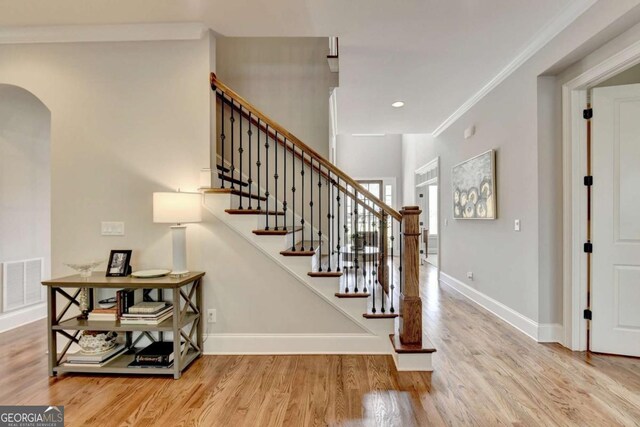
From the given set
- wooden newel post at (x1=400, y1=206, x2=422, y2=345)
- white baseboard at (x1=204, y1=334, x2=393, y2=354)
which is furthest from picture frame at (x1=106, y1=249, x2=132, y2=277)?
wooden newel post at (x1=400, y1=206, x2=422, y2=345)

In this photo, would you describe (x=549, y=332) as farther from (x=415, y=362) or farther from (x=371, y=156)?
(x=371, y=156)

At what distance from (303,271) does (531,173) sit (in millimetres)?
2440

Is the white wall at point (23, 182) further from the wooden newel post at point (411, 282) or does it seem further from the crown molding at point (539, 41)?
the crown molding at point (539, 41)

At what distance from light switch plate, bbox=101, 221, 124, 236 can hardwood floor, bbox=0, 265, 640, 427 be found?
44.9 inches

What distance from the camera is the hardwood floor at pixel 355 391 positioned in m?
1.88

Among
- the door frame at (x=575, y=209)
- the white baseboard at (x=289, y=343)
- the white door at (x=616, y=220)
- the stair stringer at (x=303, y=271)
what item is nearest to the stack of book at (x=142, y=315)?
the white baseboard at (x=289, y=343)

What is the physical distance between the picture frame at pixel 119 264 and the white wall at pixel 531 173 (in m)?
3.73

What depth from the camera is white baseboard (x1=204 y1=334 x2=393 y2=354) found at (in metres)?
2.70

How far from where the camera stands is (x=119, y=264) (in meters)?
2.61

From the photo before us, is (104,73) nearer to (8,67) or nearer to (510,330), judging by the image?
(8,67)

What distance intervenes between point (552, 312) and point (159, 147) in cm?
396

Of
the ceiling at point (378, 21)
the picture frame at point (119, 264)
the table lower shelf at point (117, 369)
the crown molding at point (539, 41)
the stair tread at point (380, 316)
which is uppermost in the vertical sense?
the ceiling at point (378, 21)

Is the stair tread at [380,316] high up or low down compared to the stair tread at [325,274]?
down

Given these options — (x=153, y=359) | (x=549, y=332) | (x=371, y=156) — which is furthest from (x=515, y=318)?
(x=371, y=156)
